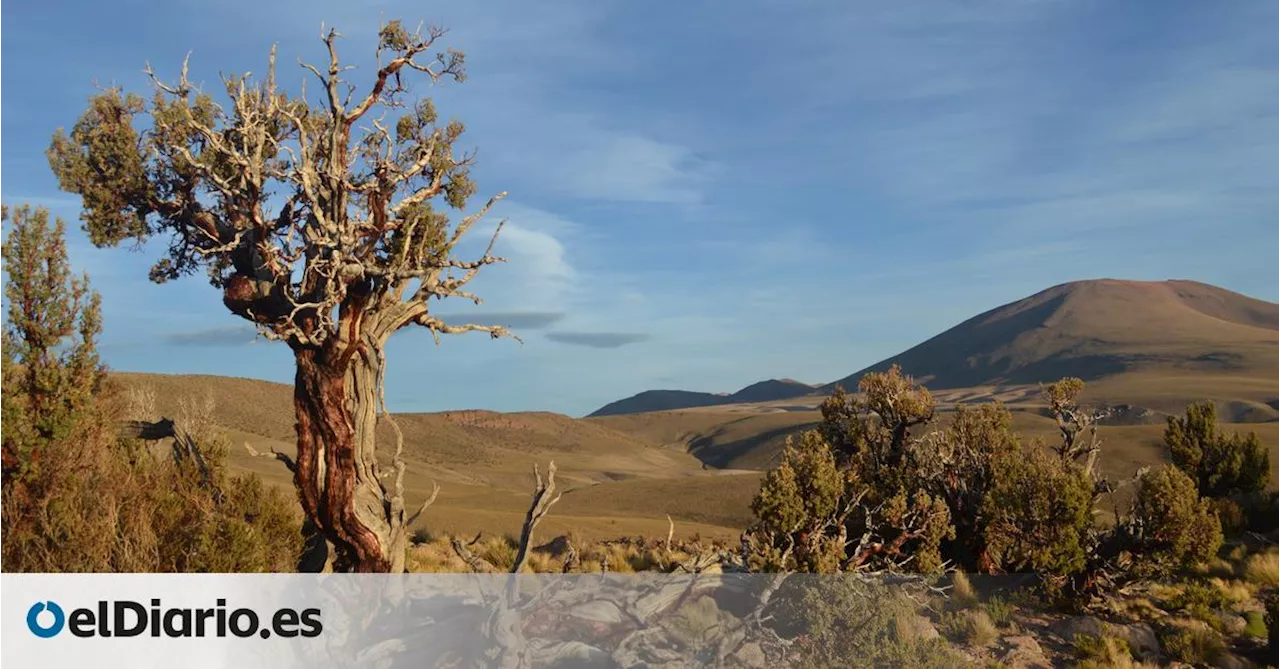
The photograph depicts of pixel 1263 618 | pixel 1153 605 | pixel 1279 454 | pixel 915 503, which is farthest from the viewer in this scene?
pixel 1279 454

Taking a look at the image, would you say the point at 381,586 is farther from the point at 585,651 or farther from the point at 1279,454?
the point at 1279,454

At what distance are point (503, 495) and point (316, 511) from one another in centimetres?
4129

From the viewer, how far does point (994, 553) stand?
49.0ft

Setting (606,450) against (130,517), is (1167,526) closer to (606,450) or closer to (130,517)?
(130,517)

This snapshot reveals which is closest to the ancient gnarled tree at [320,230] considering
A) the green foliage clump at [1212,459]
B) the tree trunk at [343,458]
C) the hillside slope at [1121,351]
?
the tree trunk at [343,458]

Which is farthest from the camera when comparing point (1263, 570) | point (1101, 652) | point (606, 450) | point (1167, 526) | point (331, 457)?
point (606, 450)

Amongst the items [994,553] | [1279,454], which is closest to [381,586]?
[994,553]

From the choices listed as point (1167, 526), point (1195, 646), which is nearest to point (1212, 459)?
point (1167, 526)

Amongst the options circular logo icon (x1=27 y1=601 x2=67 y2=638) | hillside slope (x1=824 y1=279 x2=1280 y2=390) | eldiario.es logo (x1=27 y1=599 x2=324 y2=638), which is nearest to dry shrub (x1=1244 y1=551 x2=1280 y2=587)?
eldiario.es logo (x1=27 y1=599 x2=324 y2=638)

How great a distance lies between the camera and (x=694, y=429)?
12488cm

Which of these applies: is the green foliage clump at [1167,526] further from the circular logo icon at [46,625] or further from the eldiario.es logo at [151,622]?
the circular logo icon at [46,625]

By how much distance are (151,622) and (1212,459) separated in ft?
71.6

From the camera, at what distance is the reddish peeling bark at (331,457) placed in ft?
36.2

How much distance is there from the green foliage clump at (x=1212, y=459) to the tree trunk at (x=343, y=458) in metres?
18.1
